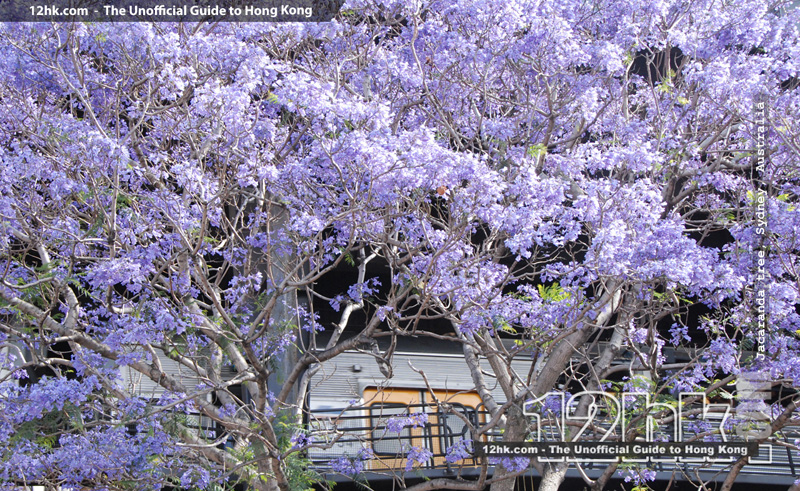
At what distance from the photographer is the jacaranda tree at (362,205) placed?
769 centimetres

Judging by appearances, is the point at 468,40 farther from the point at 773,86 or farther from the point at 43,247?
the point at 43,247

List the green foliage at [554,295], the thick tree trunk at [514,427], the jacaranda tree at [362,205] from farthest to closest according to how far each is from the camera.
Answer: the green foliage at [554,295], the thick tree trunk at [514,427], the jacaranda tree at [362,205]

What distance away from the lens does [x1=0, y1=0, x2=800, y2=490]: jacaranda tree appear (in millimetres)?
7691

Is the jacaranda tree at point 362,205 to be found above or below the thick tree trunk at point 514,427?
above

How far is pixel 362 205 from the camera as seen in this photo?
7.65 meters

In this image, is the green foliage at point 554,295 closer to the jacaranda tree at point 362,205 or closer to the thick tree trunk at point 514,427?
the jacaranda tree at point 362,205

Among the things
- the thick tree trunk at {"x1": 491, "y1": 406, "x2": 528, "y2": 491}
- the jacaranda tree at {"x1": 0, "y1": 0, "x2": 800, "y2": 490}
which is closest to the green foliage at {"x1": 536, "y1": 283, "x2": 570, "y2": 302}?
the jacaranda tree at {"x1": 0, "y1": 0, "x2": 800, "y2": 490}

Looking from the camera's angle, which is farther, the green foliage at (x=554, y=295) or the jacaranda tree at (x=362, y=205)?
the green foliage at (x=554, y=295)

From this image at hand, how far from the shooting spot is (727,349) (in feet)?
29.2

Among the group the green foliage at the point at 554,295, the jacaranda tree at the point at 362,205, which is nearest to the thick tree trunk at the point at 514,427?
the jacaranda tree at the point at 362,205

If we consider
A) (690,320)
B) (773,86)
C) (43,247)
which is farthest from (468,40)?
(690,320)

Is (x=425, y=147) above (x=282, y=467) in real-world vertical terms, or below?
above

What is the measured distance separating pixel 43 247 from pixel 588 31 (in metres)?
7.06

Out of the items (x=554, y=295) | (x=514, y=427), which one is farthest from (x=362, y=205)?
(x=514, y=427)
